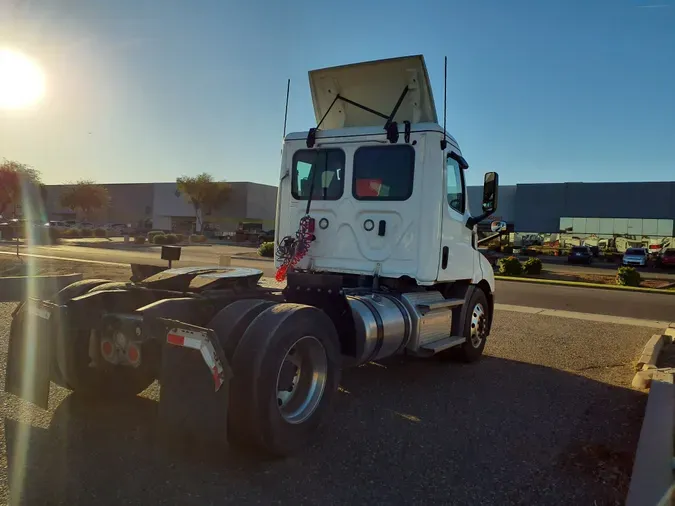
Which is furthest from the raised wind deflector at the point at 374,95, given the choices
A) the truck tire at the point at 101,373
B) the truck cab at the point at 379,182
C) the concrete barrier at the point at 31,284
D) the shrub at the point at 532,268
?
the shrub at the point at 532,268

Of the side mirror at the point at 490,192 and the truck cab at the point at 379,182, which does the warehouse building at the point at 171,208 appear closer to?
the truck cab at the point at 379,182

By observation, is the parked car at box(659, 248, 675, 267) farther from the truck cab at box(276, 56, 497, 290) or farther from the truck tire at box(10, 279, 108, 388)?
the truck tire at box(10, 279, 108, 388)

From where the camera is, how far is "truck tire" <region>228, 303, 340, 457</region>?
12.2 ft

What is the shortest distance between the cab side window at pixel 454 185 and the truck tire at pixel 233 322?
2992 mm

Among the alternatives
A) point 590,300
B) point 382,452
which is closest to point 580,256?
point 590,300

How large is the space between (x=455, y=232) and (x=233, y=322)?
3.48 m

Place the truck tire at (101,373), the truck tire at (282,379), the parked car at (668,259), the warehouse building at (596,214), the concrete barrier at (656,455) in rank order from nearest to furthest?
the concrete barrier at (656,455) → the truck tire at (282,379) → the truck tire at (101,373) → the parked car at (668,259) → the warehouse building at (596,214)

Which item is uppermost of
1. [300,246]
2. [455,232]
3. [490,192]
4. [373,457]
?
[490,192]

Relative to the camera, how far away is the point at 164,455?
3.96m

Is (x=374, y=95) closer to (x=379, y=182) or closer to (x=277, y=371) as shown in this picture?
(x=379, y=182)

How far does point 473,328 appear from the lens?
726 cm

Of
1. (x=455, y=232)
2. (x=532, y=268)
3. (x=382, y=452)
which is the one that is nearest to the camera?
(x=382, y=452)

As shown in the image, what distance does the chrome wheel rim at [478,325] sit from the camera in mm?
7238

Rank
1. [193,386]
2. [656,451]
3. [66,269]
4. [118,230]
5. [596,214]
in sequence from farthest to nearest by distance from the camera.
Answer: [118,230], [596,214], [66,269], [656,451], [193,386]
